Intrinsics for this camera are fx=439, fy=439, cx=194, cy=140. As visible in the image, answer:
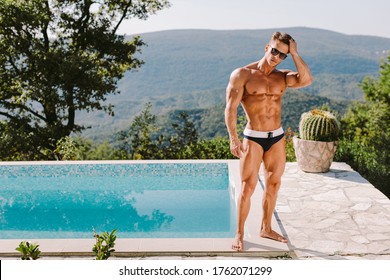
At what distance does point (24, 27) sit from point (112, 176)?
6.54 metres

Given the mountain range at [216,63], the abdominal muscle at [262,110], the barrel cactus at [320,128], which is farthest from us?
the mountain range at [216,63]

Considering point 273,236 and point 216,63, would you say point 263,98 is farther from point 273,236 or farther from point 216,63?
point 216,63

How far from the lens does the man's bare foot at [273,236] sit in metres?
4.64

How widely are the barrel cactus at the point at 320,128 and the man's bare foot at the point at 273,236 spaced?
307 cm

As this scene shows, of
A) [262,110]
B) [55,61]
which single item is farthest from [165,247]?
[55,61]

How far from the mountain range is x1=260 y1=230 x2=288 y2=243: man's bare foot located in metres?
35.3

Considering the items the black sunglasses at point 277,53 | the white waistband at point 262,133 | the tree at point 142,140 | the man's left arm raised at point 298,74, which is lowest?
the tree at point 142,140

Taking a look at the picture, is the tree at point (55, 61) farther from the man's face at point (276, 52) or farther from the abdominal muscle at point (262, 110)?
the man's face at point (276, 52)

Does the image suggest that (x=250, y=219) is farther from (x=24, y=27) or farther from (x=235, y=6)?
(x=235, y=6)

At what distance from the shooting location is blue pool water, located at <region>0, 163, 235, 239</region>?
242 inches

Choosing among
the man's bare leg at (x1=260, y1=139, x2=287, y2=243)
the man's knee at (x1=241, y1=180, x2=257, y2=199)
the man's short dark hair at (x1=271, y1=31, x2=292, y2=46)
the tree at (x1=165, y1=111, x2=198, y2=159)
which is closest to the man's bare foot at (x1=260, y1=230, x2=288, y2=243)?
the man's bare leg at (x1=260, y1=139, x2=287, y2=243)

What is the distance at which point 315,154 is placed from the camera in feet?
24.3

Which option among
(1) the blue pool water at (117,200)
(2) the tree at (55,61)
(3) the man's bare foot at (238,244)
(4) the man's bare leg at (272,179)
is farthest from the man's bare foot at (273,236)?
(2) the tree at (55,61)
